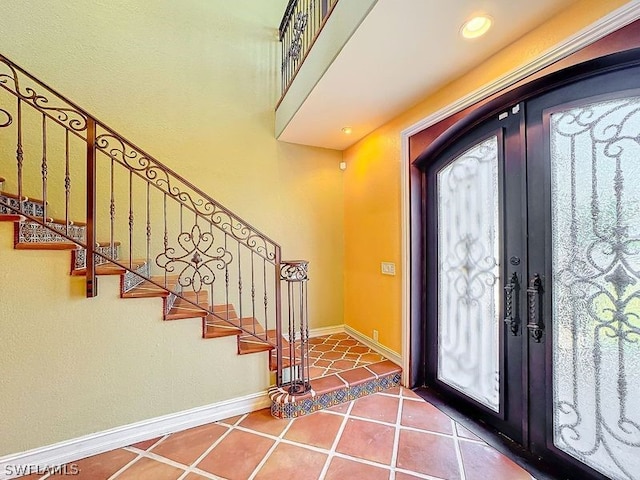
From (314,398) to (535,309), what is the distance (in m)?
1.70

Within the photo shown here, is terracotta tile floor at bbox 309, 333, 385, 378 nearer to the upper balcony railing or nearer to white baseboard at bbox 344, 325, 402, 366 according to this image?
white baseboard at bbox 344, 325, 402, 366

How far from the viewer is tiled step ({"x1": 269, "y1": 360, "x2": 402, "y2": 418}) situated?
81.5 inches

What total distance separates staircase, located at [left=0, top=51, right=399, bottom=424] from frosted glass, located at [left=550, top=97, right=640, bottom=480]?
52.2 inches

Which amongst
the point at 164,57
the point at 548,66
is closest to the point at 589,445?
the point at 548,66

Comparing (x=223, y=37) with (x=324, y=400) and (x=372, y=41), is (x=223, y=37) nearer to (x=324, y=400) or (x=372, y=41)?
(x=372, y=41)

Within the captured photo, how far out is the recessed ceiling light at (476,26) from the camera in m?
1.47

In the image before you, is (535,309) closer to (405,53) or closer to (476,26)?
(476,26)

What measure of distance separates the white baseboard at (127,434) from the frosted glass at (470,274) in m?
1.66

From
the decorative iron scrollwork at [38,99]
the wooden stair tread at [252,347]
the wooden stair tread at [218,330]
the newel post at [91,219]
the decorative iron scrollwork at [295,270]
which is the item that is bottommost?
the wooden stair tread at [252,347]

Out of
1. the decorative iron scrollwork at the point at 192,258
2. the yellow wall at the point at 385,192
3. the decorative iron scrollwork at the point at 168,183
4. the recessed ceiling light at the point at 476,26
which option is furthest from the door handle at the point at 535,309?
the decorative iron scrollwork at the point at 192,258

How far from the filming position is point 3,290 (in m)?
1.58

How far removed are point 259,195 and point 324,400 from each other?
2.34 m

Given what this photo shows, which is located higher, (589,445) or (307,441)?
(589,445)

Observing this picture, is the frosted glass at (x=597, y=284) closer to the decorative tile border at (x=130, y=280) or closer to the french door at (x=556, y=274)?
the french door at (x=556, y=274)
